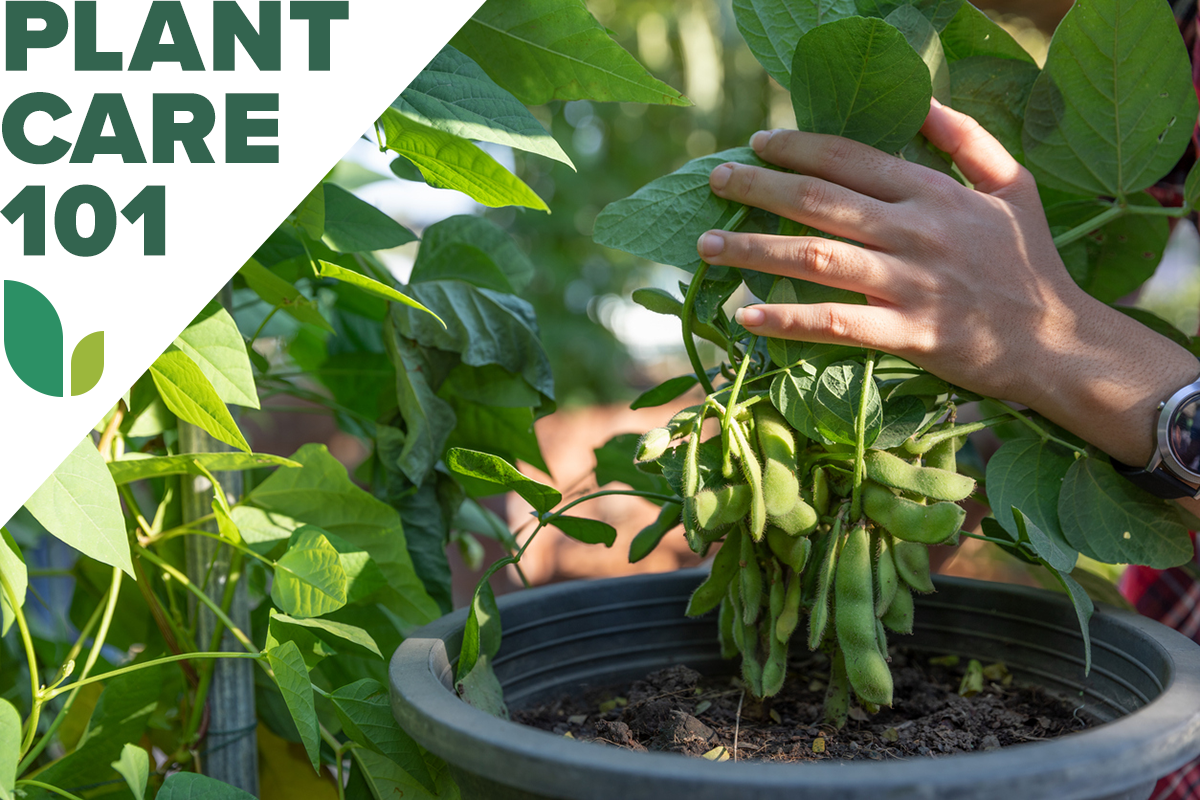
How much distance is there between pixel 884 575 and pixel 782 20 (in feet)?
1.00

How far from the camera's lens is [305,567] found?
437mm

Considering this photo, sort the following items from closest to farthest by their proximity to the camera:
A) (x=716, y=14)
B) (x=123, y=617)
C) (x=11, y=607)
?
1. (x=11, y=607)
2. (x=123, y=617)
3. (x=716, y=14)

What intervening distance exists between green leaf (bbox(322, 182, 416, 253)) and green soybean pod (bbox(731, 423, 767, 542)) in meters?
0.24

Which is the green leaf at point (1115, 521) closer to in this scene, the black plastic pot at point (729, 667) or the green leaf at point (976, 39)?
the black plastic pot at point (729, 667)

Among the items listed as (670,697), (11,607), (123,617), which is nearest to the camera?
(11,607)

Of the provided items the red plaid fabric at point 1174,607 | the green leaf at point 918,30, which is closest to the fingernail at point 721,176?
the green leaf at point 918,30

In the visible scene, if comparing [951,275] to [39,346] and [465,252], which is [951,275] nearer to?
[465,252]

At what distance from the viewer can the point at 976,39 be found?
1.57 ft

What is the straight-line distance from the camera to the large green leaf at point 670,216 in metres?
0.43

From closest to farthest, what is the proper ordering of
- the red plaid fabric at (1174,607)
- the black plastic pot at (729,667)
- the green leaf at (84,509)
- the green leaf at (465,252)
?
the black plastic pot at (729,667)
the green leaf at (84,509)
the green leaf at (465,252)
the red plaid fabric at (1174,607)

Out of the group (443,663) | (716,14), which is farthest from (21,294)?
(716,14)

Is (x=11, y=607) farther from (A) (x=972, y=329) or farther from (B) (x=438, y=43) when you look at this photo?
(A) (x=972, y=329)

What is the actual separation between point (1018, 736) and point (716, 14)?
383cm

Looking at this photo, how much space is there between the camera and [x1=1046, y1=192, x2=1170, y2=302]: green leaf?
20.9 inches
